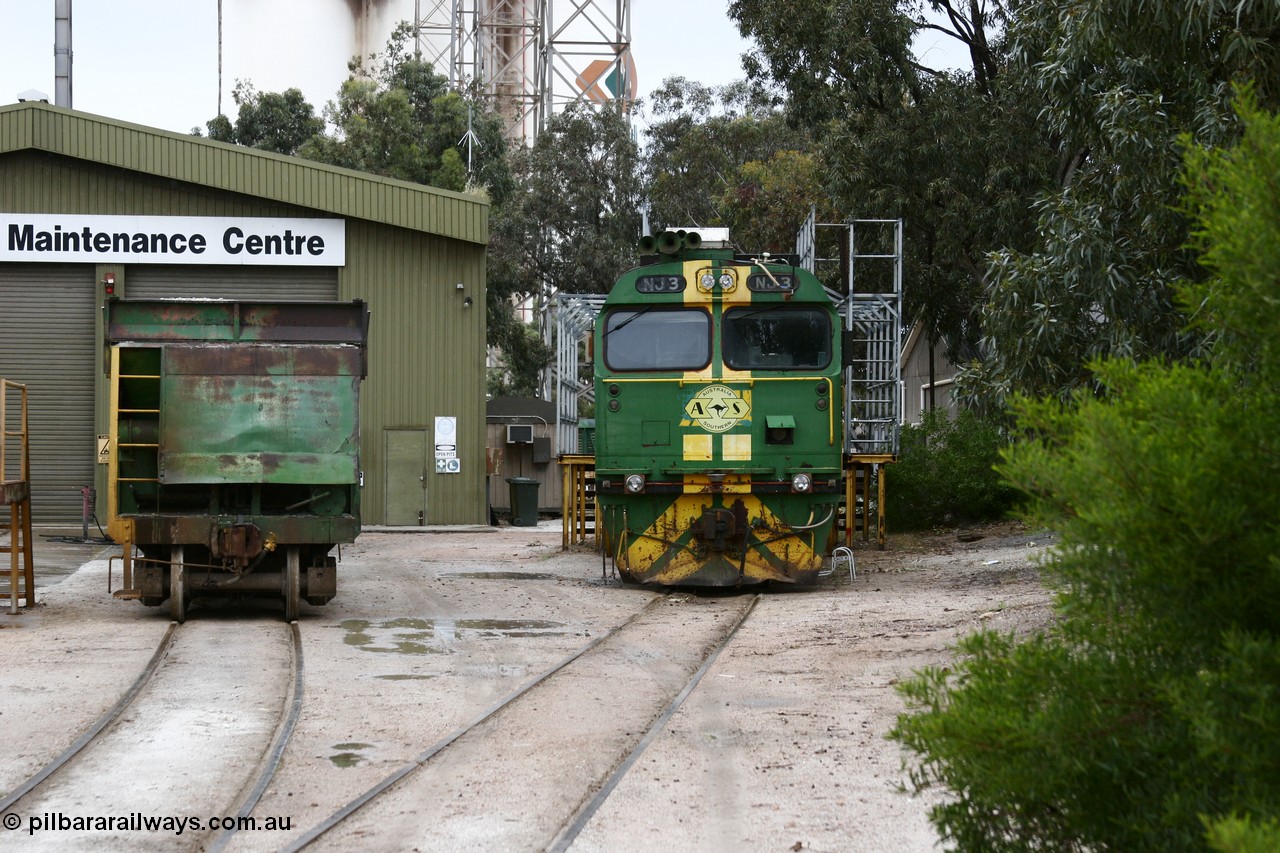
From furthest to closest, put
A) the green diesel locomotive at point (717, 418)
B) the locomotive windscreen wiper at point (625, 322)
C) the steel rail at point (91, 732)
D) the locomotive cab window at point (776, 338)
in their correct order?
the locomotive windscreen wiper at point (625, 322)
the locomotive cab window at point (776, 338)
the green diesel locomotive at point (717, 418)
the steel rail at point (91, 732)

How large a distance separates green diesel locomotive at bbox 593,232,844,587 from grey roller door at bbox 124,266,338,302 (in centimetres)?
1377

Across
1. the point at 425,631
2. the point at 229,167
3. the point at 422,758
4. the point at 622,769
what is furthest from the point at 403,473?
the point at 622,769

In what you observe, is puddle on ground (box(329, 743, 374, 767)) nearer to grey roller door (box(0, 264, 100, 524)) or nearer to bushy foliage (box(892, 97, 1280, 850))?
bushy foliage (box(892, 97, 1280, 850))

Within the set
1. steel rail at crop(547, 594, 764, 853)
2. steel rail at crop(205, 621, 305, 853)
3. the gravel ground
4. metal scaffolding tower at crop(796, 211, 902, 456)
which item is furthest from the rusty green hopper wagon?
metal scaffolding tower at crop(796, 211, 902, 456)

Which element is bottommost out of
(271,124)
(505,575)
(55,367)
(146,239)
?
(505,575)

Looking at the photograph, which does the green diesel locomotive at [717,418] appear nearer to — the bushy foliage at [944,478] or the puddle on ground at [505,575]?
the puddle on ground at [505,575]

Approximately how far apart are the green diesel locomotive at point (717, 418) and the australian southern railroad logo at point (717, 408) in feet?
0.04

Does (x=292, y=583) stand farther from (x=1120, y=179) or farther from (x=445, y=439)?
(x=445, y=439)

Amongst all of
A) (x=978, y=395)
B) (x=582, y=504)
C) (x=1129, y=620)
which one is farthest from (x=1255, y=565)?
(x=582, y=504)

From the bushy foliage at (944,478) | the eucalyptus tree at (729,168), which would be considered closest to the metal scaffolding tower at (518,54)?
the eucalyptus tree at (729,168)

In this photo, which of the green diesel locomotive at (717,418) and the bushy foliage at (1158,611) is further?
the green diesel locomotive at (717,418)

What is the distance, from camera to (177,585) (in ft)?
43.5

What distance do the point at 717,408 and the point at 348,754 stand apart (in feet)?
27.9

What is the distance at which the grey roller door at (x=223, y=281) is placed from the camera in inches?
1112
